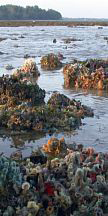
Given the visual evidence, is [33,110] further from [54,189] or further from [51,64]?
[51,64]

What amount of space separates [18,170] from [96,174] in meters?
1.32

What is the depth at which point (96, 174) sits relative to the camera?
23.0 ft

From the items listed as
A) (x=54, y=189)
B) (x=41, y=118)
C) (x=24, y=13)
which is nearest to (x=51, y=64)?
(x=41, y=118)

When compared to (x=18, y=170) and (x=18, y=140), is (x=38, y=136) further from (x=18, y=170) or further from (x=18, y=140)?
(x=18, y=170)

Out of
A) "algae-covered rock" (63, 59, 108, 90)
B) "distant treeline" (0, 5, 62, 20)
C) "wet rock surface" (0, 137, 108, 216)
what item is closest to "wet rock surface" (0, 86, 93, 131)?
"wet rock surface" (0, 137, 108, 216)

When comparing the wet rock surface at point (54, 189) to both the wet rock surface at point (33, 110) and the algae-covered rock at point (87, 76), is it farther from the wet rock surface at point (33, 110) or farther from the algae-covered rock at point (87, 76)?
the algae-covered rock at point (87, 76)

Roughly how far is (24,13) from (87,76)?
142486mm

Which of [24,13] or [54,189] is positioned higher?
[54,189]

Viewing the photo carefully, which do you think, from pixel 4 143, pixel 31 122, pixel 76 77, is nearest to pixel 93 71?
pixel 76 77

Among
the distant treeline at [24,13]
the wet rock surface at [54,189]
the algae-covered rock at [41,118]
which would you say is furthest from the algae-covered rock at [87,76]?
the distant treeline at [24,13]

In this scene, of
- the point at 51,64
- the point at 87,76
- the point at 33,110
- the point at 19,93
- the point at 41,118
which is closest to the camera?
the point at 41,118

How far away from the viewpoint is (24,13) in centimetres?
15488

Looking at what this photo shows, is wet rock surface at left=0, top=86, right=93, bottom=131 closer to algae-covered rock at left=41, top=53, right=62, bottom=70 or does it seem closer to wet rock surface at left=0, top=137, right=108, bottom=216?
wet rock surface at left=0, top=137, right=108, bottom=216

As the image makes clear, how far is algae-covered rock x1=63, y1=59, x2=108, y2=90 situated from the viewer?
640 inches
